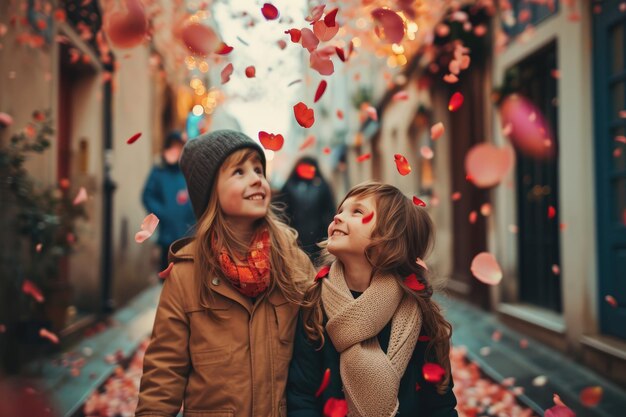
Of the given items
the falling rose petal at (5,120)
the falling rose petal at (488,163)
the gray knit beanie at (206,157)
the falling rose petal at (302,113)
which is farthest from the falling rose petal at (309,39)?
the falling rose petal at (488,163)

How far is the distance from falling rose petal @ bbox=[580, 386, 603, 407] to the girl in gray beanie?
2630 mm

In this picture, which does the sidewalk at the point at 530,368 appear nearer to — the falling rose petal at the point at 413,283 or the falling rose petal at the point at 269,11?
the falling rose petal at the point at 413,283

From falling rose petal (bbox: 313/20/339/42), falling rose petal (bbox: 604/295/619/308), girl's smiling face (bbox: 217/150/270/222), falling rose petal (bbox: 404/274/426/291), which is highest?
falling rose petal (bbox: 313/20/339/42)

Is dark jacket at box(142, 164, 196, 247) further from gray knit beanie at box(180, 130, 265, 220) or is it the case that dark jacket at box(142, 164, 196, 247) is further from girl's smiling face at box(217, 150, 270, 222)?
girl's smiling face at box(217, 150, 270, 222)

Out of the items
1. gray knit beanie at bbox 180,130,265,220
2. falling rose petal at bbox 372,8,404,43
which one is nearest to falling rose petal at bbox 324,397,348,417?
gray knit beanie at bbox 180,130,265,220

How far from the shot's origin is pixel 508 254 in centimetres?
686

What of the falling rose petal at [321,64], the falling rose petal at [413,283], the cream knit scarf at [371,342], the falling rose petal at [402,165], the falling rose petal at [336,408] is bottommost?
the falling rose petal at [336,408]

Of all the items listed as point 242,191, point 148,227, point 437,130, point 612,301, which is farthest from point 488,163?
point 242,191

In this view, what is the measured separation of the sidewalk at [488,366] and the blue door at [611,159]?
0.59m

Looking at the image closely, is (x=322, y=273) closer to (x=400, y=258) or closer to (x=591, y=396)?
(x=400, y=258)

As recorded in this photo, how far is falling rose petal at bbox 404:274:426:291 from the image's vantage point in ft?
6.73

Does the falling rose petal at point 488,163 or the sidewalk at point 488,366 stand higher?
the falling rose petal at point 488,163

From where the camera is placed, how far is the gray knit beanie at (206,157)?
86.7 inches

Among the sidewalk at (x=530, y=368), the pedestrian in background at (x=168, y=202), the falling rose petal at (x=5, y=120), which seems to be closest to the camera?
the sidewalk at (x=530, y=368)
